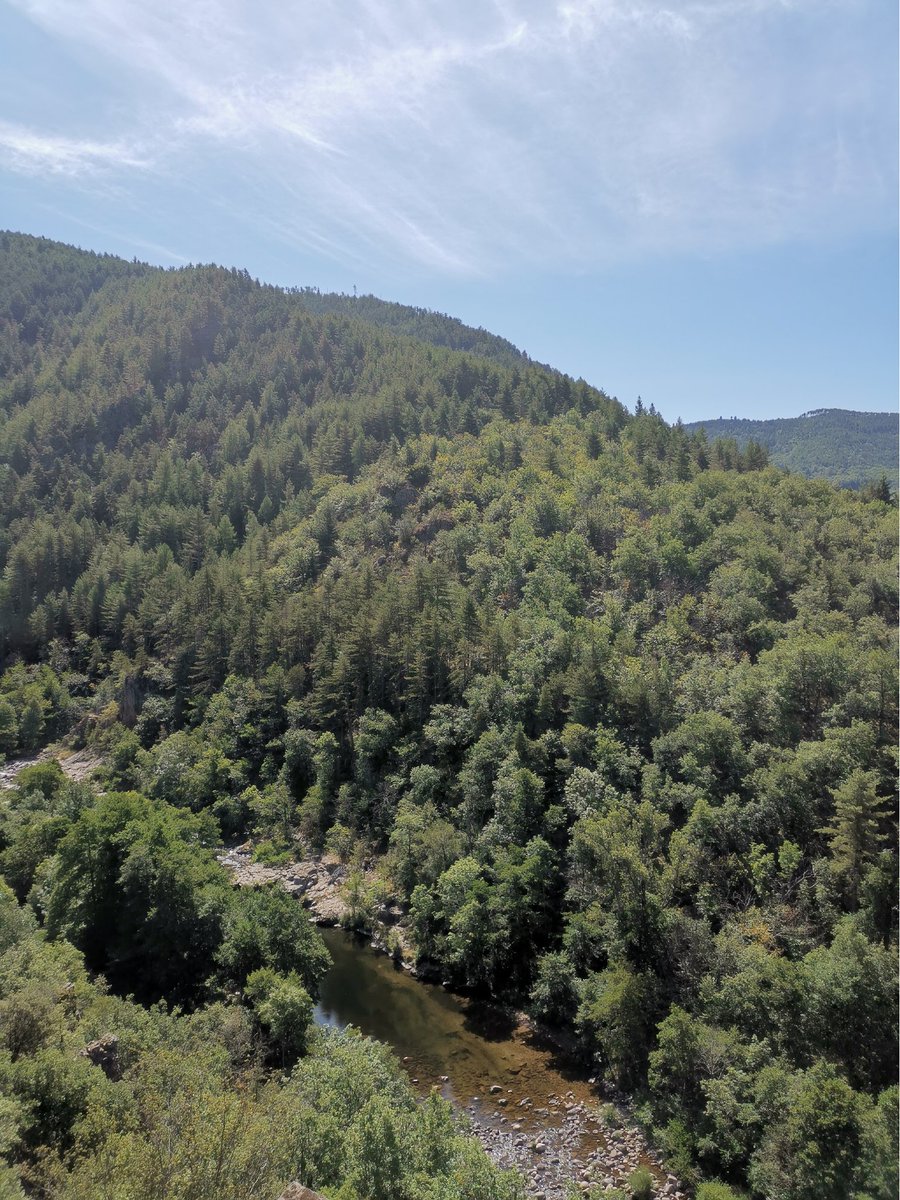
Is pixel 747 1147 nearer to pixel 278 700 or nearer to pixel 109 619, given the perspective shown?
pixel 278 700

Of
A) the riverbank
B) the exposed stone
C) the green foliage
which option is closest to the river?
the riverbank

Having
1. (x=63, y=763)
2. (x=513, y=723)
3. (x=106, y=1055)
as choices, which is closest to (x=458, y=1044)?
(x=106, y=1055)

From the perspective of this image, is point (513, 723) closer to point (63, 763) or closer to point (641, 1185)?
point (641, 1185)

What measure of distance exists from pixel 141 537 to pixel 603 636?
93056mm

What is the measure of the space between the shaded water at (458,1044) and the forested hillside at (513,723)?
7.37ft

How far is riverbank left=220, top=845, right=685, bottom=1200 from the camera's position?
2875 cm

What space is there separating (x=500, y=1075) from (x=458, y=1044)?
3.33 m

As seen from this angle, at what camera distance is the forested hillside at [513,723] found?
3022 cm

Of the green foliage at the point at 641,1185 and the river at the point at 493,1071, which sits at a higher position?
the green foliage at the point at 641,1185

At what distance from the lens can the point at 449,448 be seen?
390 feet

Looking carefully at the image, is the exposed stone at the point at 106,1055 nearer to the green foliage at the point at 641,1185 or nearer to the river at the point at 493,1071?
the river at the point at 493,1071

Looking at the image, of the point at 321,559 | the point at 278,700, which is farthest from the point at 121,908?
the point at 321,559

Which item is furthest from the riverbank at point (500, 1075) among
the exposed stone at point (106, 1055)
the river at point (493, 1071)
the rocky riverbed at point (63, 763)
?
the rocky riverbed at point (63, 763)

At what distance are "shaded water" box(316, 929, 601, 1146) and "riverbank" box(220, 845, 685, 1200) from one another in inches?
2.3
